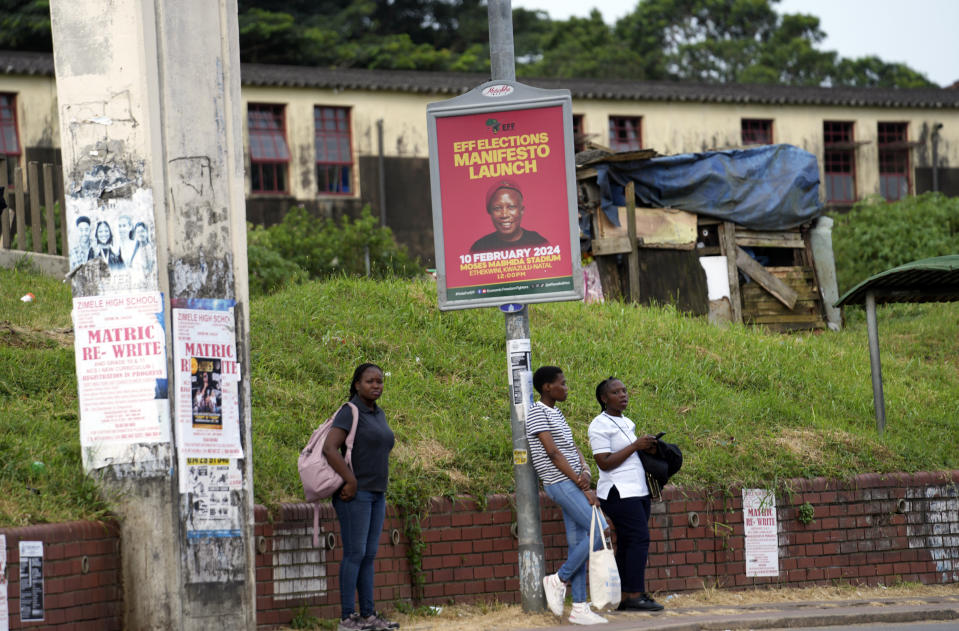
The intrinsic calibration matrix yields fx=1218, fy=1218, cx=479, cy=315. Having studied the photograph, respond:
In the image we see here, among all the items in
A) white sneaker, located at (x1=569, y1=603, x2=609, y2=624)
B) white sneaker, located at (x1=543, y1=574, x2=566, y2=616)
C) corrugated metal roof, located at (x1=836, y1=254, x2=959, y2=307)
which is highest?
corrugated metal roof, located at (x1=836, y1=254, x2=959, y2=307)

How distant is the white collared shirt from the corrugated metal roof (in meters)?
4.07

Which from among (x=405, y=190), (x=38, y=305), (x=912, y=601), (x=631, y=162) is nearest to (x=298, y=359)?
(x=38, y=305)

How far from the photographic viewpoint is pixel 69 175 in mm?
8172

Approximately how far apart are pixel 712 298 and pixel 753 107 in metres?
14.1

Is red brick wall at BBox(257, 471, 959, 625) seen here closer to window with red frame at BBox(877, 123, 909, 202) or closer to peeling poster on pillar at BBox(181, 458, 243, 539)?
peeling poster on pillar at BBox(181, 458, 243, 539)

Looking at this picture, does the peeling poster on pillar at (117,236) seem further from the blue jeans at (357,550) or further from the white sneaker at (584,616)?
the white sneaker at (584,616)

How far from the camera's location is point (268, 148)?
90.7 ft

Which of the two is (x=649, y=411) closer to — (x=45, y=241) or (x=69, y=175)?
(x=69, y=175)

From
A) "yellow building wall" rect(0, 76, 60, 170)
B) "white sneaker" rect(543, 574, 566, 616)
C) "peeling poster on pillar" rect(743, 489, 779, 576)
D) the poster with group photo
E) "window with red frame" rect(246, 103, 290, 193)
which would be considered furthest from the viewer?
"window with red frame" rect(246, 103, 290, 193)

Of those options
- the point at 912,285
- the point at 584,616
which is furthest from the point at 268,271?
the point at 584,616

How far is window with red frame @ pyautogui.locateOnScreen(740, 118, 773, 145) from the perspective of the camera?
3177 cm

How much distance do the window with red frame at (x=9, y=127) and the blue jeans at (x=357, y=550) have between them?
66.3ft

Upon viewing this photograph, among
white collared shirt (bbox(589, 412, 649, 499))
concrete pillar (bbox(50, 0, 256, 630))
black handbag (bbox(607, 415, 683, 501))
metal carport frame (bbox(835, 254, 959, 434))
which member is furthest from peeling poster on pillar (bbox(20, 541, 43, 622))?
metal carport frame (bbox(835, 254, 959, 434))

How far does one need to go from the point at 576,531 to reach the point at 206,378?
2936 millimetres
